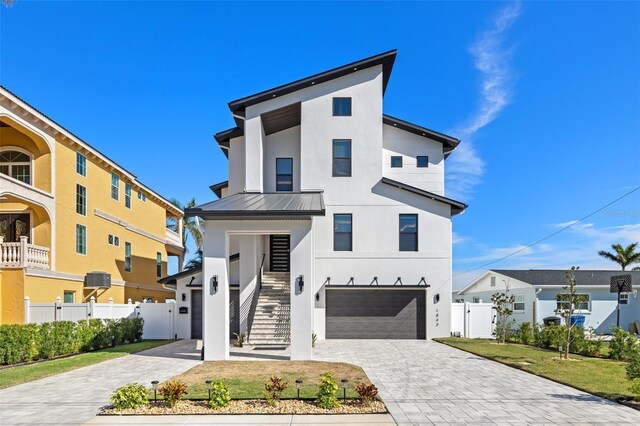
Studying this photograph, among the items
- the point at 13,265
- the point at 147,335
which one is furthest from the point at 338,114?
the point at 13,265

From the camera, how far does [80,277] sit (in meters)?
20.4

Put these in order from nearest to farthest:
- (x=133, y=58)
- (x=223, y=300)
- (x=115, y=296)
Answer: (x=223, y=300) < (x=133, y=58) < (x=115, y=296)

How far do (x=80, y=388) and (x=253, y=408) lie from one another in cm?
456

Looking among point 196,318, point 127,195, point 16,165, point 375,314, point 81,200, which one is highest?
point 16,165

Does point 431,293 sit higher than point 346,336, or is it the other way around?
point 431,293

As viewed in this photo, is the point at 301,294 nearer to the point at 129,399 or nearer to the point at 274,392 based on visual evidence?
the point at 274,392

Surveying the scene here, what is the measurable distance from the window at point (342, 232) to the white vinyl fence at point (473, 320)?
600cm

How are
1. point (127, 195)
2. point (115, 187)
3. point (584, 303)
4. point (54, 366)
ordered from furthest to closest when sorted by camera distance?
point (127, 195)
point (584, 303)
point (115, 187)
point (54, 366)

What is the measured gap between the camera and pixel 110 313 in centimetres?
1728

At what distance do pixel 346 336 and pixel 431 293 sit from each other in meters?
4.47

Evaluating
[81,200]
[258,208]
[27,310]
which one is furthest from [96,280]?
[258,208]

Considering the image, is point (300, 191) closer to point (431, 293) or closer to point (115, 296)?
point (431, 293)

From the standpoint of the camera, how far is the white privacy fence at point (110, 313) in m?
16.0

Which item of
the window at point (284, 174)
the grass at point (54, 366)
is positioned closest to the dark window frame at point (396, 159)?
the window at point (284, 174)
